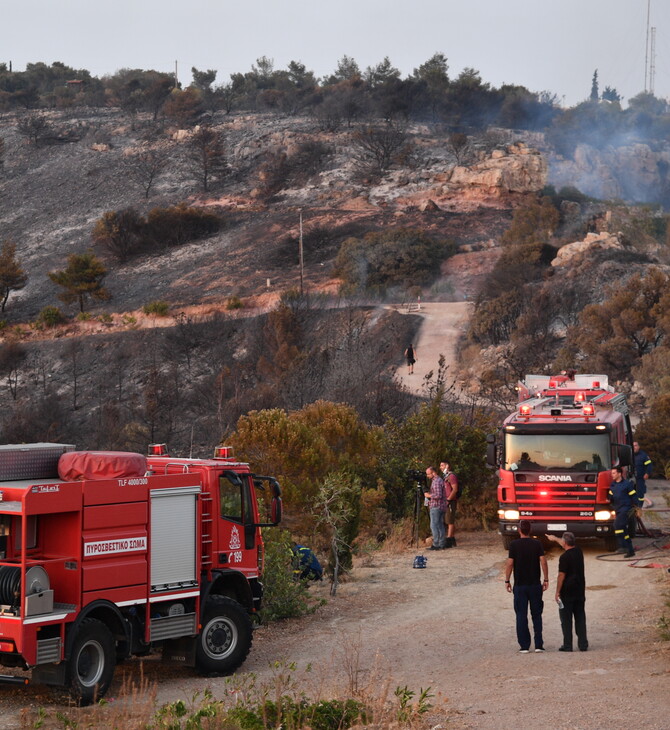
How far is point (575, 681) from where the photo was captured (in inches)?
396

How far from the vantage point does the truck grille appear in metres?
17.9

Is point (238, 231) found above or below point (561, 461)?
above

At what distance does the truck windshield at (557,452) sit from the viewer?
714 inches

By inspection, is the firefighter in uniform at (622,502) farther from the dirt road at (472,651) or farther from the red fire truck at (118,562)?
the red fire truck at (118,562)

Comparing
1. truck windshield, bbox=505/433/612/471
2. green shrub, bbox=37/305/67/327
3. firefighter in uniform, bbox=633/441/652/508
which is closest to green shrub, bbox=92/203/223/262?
green shrub, bbox=37/305/67/327

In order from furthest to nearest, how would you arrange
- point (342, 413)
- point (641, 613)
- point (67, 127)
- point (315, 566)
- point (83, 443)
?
point (67, 127) → point (83, 443) → point (342, 413) → point (315, 566) → point (641, 613)

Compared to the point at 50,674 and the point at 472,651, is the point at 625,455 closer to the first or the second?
the point at 472,651

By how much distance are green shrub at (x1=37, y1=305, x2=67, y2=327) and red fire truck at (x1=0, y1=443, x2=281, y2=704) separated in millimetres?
58106

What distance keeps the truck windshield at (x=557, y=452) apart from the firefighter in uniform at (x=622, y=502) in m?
0.40

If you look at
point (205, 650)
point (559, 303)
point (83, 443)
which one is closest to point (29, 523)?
point (205, 650)

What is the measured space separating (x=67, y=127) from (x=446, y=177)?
44222 mm

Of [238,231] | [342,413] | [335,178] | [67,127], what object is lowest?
[342,413]

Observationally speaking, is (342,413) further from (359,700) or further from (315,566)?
(359,700)

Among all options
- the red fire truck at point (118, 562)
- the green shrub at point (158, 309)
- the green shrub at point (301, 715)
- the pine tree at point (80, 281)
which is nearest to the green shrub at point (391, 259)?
the green shrub at point (158, 309)
